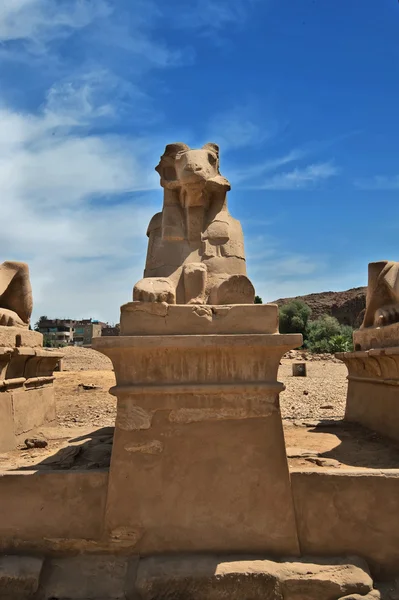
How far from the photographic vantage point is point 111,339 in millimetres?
3166

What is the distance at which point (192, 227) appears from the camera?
4430mm

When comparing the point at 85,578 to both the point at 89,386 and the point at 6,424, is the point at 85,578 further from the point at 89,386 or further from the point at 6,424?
the point at 89,386

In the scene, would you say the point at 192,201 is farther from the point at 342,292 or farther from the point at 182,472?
the point at 342,292

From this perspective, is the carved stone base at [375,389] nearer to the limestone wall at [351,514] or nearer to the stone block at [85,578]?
the limestone wall at [351,514]

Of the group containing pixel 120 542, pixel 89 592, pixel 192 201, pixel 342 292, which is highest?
pixel 342 292

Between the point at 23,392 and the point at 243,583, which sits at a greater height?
the point at 23,392

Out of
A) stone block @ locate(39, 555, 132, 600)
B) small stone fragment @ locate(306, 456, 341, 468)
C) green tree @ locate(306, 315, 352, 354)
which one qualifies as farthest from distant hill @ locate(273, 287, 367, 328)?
stone block @ locate(39, 555, 132, 600)

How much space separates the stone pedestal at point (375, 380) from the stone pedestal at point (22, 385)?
3.41 meters

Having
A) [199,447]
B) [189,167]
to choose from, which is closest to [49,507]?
[199,447]

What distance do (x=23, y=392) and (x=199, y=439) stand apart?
2.55 meters

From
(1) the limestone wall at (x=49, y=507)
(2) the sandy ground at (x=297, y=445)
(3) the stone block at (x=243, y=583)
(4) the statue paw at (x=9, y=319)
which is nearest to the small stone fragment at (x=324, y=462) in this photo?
(2) the sandy ground at (x=297, y=445)

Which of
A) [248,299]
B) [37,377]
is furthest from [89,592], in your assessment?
[37,377]

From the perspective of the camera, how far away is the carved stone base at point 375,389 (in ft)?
14.4

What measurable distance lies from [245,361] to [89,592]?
5.52 ft
